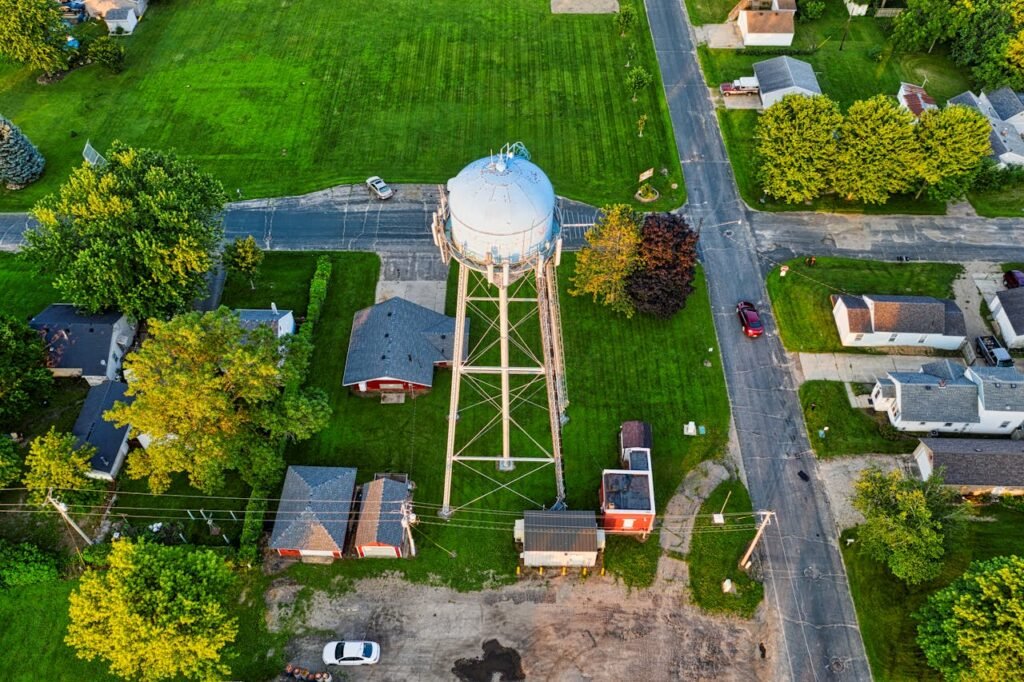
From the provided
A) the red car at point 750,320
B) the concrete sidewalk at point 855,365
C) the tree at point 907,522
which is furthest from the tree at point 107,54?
the tree at point 907,522

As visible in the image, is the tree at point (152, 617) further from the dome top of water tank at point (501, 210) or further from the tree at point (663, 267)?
the tree at point (663, 267)

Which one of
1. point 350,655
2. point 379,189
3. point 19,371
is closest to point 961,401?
point 350,655

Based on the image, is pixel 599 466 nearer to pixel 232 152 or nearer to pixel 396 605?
pixel 396 605

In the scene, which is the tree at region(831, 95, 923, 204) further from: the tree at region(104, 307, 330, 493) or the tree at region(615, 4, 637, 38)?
the tree at region(104, 307, 330, 493)

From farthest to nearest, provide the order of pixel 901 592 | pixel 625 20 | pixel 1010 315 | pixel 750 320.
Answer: pixel 625 20 → pixel 750 320 → pixel 1010 315 → pixel 901 592

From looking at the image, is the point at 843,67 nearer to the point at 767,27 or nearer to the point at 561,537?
the point at 767,27

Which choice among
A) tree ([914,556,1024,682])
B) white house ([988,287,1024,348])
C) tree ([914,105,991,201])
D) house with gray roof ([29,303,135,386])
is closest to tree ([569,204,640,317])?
tree ([914,105,991,201])
